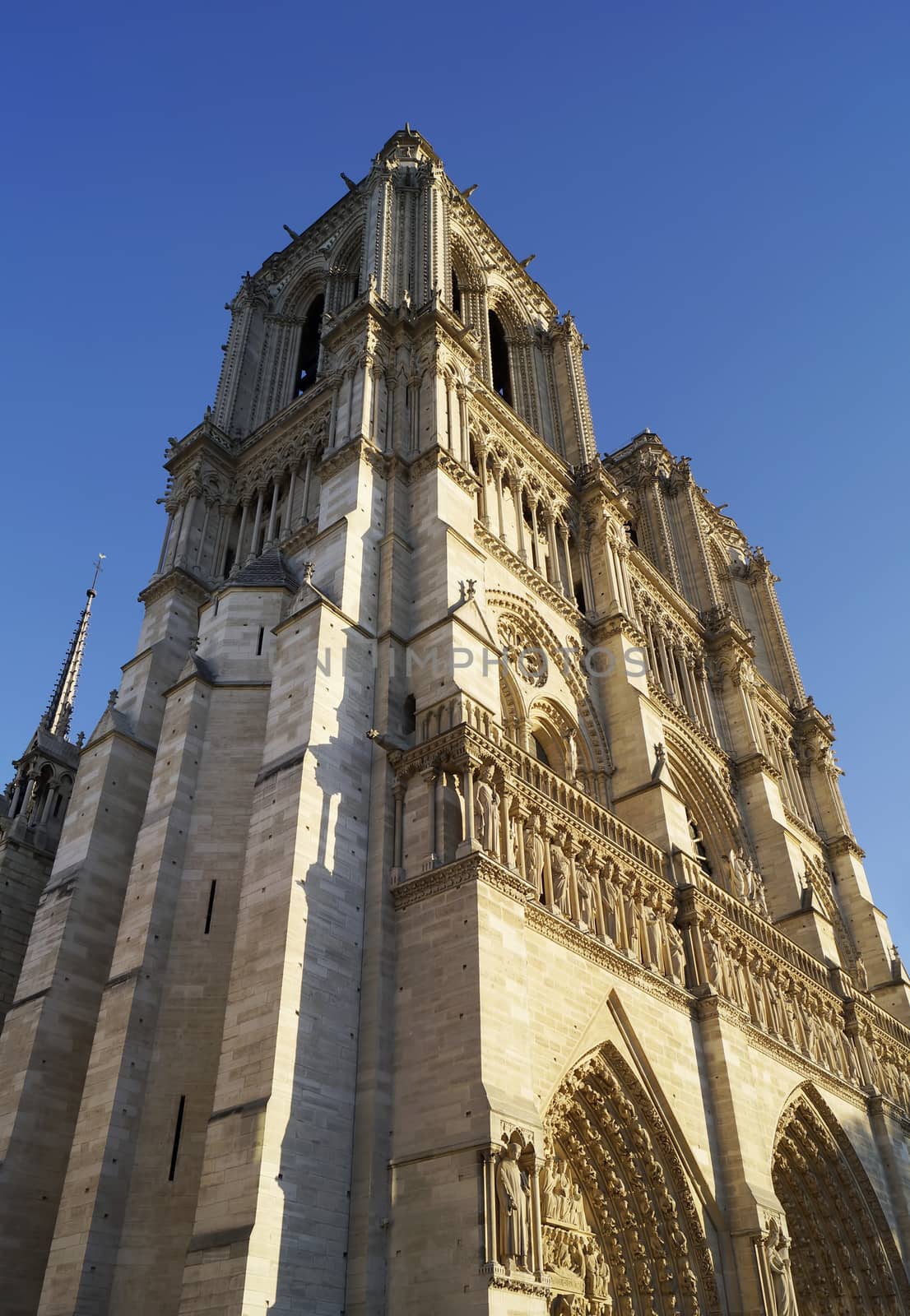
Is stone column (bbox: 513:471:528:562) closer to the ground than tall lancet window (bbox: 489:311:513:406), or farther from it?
closer to the ground

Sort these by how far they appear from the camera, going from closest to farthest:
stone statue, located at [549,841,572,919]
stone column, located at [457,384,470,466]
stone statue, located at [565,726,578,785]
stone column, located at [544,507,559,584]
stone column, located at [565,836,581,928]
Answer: stone statue, located at [549,841,572,919]
stone column, located at [565,836,581,928]
stone statue, located at [565,726,578,785]
stone column, located at [457,384,470,466]
stone column, located at [544,507,559,584]

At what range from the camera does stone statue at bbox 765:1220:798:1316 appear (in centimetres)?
1611

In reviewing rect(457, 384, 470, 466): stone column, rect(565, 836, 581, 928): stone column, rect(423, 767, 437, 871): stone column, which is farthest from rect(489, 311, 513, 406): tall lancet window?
rect(423, 767, 437, 871): stone column

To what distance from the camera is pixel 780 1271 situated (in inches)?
644

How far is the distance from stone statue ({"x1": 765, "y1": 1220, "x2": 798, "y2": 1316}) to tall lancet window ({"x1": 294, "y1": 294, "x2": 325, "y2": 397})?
999 inches

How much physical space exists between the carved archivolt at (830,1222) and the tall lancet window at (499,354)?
2253cm

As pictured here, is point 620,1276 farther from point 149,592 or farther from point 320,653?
point 149,592

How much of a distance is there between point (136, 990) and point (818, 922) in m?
18.2

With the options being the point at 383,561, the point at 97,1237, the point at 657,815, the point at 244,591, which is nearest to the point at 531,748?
the point at 657,815

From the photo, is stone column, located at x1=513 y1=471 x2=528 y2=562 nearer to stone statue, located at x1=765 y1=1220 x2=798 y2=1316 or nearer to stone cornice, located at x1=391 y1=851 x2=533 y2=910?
stone cornice, located at x1=391 y1=851 x2=533 y2=910

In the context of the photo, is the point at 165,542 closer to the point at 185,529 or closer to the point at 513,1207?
the point at 185,529

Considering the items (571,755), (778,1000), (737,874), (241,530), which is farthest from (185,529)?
(778,1000)

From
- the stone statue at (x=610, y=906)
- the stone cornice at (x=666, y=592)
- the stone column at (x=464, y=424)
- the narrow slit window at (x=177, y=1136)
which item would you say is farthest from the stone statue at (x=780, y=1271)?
the stone cornice at (x=666, y=592)

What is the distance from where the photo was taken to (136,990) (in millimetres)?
15852
